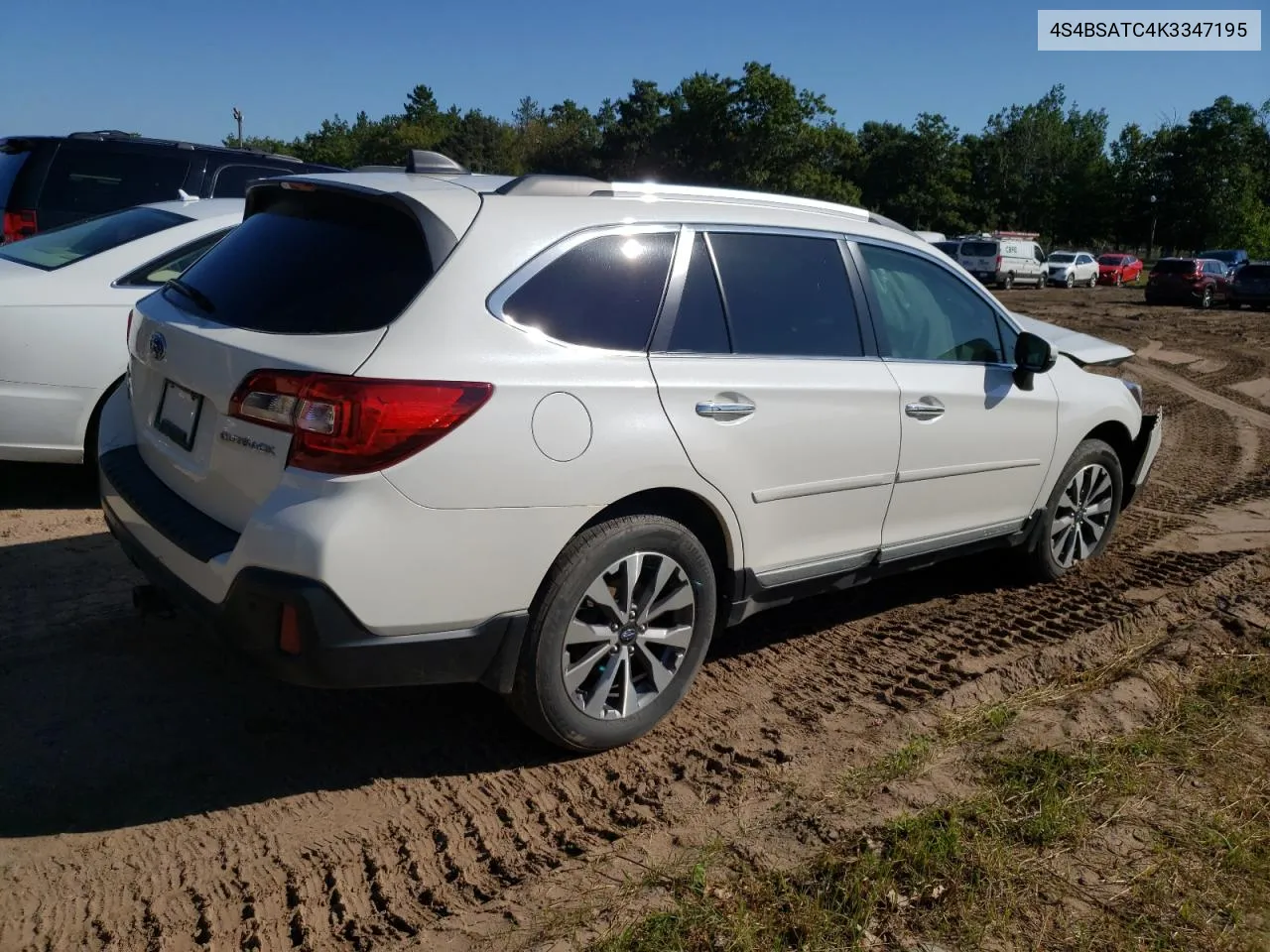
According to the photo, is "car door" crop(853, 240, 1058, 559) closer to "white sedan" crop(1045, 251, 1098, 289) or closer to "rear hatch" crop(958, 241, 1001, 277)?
"rear hatch" crop(958, 241, 1001, 277)

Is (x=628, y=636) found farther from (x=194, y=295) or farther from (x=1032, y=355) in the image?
(x=1032, y=355)

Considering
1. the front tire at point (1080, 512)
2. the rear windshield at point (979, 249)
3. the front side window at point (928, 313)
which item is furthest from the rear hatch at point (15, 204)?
the rear windshield at point (979, 249)

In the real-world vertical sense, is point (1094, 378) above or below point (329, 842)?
above

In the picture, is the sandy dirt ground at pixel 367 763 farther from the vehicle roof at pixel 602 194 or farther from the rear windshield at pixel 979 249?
the rear windshield at pixel 979 249

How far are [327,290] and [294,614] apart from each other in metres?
0.98

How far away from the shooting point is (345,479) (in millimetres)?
2861

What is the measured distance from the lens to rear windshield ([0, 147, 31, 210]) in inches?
332

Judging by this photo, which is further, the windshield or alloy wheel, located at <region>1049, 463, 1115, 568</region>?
the windshield

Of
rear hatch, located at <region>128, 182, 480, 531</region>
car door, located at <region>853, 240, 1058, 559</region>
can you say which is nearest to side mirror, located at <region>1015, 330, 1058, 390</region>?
car door, located at <region>853, 240, 1058, 559</region>

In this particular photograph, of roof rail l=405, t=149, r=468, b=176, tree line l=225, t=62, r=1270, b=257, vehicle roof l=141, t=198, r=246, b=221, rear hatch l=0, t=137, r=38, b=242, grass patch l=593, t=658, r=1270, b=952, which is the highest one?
tree line l=225, t=62, r=1270, b=257

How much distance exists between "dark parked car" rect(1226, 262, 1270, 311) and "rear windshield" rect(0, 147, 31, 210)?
3202cm

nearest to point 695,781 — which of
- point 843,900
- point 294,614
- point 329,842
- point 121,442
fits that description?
point 843,900

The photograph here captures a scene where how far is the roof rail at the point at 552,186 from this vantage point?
3.50 m

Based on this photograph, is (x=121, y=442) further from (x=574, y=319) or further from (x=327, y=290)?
(x=574, y=319)
